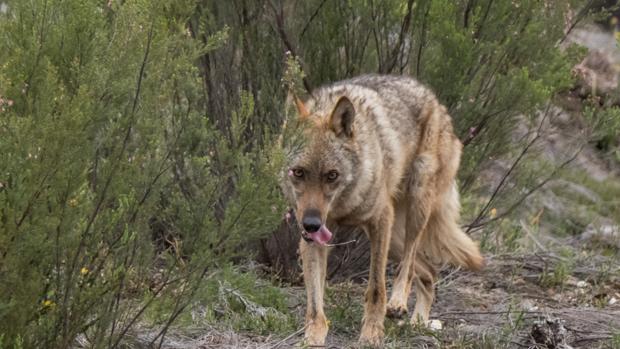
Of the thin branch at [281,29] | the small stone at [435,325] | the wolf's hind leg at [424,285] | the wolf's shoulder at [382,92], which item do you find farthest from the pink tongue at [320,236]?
the thin branch at [281,29]

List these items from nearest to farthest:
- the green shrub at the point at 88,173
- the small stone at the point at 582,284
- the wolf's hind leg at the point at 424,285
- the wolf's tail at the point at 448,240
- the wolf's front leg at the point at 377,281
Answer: the green shrub at the point at 88,173
the wolf's front leg at the point at 377,281
the wolf's hind leg at the point at 424,285
the wolf's tail at the point at 448,240
the small stone at the point at 582,284

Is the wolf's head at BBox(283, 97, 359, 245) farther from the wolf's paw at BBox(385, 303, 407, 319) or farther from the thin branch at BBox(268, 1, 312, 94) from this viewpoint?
the thin branch at BBox(268, 1, 312, 94)

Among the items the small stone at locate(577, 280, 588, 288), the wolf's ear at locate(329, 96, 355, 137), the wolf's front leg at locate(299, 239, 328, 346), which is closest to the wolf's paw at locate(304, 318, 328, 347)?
the wolf's front leg at locate(299, 239, 328, 346)

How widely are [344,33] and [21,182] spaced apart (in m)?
4.00

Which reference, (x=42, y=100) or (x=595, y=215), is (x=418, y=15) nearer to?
(x=42, y=100)

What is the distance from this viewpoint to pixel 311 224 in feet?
A: 19.3

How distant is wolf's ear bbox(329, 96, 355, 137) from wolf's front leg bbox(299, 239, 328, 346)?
673 mm

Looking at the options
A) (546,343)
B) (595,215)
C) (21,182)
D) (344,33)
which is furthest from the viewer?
(595,215)

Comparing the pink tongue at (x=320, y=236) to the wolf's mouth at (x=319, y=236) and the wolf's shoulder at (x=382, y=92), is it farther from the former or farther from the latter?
the wolf's shoulder at (x=382, y=92)

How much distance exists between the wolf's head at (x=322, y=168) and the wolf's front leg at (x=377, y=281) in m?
0.36

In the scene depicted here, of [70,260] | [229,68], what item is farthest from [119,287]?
[229,68]

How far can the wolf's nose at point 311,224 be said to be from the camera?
5875 mm

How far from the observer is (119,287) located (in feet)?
15.7

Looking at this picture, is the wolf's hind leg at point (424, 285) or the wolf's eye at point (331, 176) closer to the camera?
the wolf's eye at point (331, 176)
